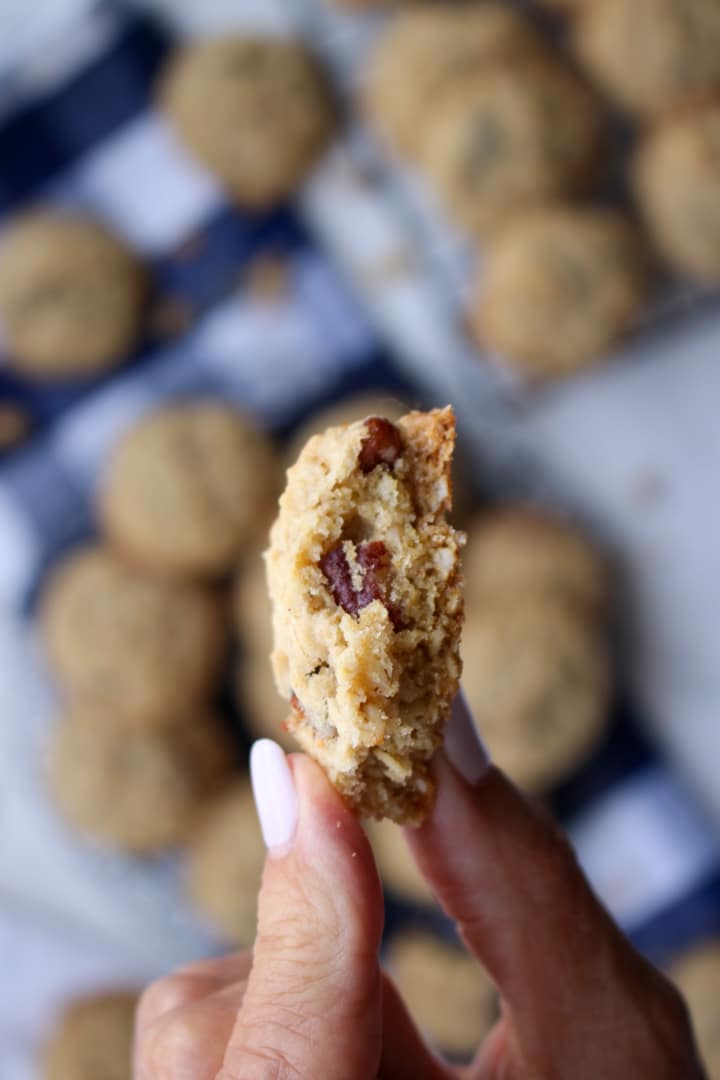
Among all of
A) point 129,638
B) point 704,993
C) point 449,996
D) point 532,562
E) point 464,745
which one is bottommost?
point 704,993

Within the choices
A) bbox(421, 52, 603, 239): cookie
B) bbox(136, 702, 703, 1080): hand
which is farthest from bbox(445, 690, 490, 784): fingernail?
bbox(421, 52, 603, 239): cookie

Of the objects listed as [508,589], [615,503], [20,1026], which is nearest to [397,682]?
[508,589]

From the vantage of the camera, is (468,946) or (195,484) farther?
(195,484)

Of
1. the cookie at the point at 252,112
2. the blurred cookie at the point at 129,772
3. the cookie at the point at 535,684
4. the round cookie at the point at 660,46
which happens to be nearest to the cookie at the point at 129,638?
the blurred cookie at the point at 129,772

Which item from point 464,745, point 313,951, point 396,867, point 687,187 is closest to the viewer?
point 313,951

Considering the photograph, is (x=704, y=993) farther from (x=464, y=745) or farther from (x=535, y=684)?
(x=464, y=745)

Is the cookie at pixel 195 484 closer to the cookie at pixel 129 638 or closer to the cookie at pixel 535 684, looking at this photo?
the cookie at pixel 129 638

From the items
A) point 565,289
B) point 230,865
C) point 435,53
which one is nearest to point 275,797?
point 230,865

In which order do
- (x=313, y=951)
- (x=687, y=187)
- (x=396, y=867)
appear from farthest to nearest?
1. (x=396, y=867)
2. (x=687, y=187)
3. (x=313, y=951)
